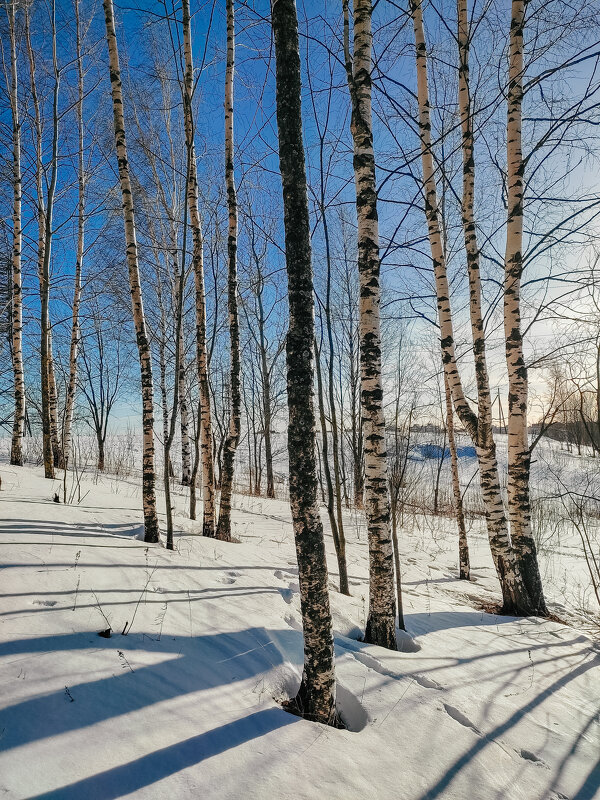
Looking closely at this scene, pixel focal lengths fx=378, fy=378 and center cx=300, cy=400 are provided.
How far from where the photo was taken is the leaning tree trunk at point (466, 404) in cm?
437

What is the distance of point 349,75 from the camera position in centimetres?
302

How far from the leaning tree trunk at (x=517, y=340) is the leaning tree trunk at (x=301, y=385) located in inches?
133

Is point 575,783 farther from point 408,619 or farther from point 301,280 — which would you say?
point 301,280

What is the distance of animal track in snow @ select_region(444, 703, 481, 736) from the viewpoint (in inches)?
77.7

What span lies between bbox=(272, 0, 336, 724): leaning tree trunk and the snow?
0.34 meters

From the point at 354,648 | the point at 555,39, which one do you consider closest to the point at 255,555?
the point at 354,648

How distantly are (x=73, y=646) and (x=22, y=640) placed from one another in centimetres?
25

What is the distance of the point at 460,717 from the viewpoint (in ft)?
6.70

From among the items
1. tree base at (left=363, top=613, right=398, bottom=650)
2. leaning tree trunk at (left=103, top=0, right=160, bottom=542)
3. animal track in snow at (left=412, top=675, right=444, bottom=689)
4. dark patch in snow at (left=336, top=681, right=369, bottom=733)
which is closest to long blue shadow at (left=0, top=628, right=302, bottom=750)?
dark patch in snow at (left=336, top=681, right=369, bottom=733)

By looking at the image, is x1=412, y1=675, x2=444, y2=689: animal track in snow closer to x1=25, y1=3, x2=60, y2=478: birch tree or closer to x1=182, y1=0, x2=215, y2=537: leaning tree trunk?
x1=182, y1=0, x2=215, y2=537: leaning tree trunk

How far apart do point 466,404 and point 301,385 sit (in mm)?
3849

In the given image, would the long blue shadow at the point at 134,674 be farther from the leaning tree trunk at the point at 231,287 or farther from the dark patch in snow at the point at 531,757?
the leaning tree trunk at the point at 231,287

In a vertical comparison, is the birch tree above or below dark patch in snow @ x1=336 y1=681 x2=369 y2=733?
above

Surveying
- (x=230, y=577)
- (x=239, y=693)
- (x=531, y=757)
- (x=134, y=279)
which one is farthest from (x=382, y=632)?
(x=134, y=279)
